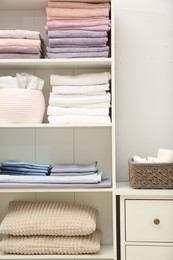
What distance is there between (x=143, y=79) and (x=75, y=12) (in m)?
0.55

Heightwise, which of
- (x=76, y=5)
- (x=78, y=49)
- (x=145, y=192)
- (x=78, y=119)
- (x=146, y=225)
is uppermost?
(x=76, y=5)

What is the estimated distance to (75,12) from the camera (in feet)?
6.19

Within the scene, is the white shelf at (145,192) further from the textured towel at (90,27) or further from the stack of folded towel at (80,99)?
the textured towel at (90,27)

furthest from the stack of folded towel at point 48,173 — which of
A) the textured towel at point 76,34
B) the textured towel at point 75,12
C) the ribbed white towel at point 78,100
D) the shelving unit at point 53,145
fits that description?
the textured towel at point 75,12

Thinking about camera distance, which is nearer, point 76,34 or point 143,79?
point 76,34

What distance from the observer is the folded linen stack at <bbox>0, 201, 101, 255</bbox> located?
5.98ft

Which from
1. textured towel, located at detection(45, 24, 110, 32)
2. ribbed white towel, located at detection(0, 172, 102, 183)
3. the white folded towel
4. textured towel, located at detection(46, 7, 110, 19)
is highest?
textured towel, located at detection(46, 7, 110, 19)

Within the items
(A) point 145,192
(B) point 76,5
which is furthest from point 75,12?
(A) point 145,192

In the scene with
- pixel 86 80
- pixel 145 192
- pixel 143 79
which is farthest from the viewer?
pixel 143 79

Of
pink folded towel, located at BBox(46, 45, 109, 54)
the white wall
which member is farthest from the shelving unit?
pink folded towel, located at BBox(46, 45, 109, 54)

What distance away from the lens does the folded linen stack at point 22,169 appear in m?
1.93

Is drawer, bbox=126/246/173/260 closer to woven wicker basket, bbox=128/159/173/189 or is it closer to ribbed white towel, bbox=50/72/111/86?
woven wicker basket, bbox=128/159/173/189

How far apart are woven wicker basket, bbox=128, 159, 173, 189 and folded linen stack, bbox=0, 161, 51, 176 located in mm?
486

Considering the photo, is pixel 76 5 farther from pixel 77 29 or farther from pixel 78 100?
pixel 78 100
